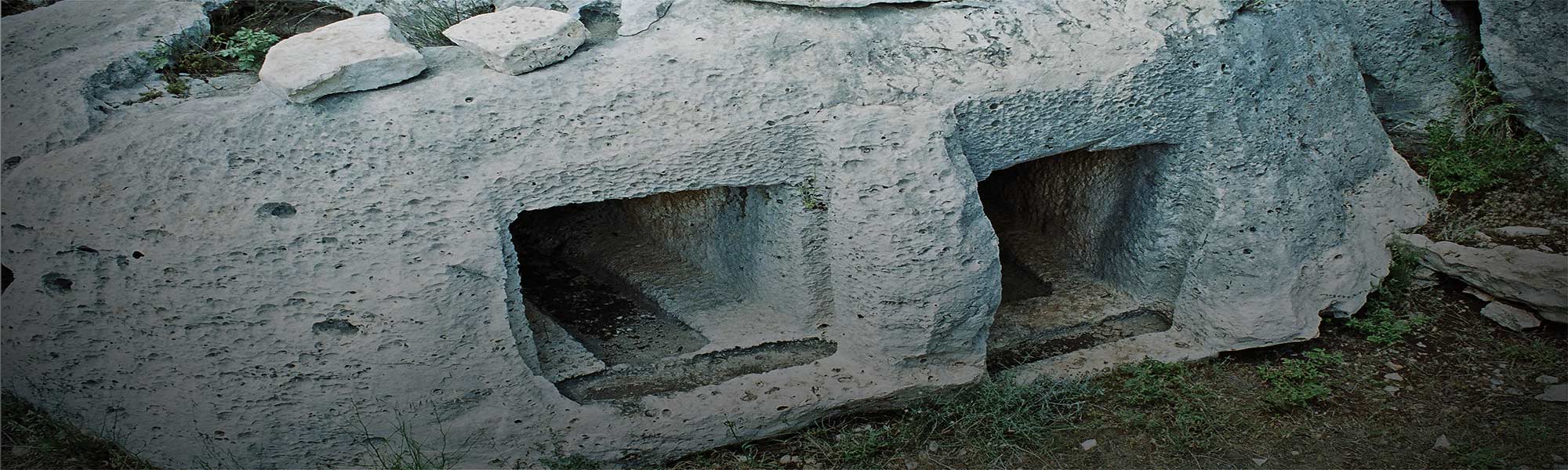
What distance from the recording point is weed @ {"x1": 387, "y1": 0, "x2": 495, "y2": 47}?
12.3 ft

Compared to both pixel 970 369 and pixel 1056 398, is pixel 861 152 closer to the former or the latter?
pixel 970 369

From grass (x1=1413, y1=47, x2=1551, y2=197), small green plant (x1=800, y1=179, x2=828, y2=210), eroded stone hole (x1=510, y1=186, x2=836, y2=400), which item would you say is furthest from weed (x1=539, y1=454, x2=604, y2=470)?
grass (x1=1413, y1=47, x2=1551, y2=197)

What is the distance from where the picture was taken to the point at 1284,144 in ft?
13.0

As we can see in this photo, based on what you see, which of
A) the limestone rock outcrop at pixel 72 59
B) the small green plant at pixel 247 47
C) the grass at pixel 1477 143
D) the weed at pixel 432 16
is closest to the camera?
the limestone rock outcrop at pixel 72 59

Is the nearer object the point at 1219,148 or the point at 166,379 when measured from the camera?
the point at 166,379

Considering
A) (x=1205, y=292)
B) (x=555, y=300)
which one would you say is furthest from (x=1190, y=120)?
(x=555, y=300)

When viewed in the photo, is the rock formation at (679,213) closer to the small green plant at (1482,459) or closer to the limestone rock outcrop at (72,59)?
the limestone rock outcrop at (72,59)

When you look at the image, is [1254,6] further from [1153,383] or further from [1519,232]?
[1519,232]

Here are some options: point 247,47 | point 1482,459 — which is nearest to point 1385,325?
point 1482,459

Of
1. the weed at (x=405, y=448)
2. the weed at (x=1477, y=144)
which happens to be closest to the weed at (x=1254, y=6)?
the weed at (x=1477, y=144)

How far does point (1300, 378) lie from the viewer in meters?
4.17

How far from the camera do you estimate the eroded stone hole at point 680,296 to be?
12.5 ft

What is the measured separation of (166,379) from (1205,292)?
10.6 ft

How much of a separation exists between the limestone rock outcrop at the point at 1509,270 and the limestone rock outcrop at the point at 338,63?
3566mm
